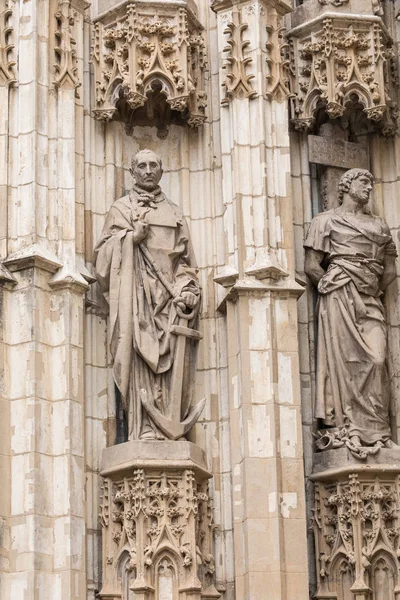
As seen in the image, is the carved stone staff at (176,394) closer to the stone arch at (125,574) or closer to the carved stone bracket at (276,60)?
the stone arch at (125,574)

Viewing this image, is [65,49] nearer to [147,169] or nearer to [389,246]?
[147,169]

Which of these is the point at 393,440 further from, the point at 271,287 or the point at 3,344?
the point at 3,344

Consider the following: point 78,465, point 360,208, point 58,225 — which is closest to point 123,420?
point 78,465

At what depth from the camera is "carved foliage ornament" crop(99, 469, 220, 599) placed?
14.8 meters

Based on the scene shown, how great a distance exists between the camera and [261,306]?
1559 centimetres

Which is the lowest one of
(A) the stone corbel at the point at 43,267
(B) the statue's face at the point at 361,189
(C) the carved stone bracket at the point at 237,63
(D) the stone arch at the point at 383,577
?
(D) the stone arch at the point at 383,577

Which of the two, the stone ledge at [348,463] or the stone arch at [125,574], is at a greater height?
the stone ledge at [348,463]

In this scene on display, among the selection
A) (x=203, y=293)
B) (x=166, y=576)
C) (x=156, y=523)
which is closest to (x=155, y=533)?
(x=156, y=523)

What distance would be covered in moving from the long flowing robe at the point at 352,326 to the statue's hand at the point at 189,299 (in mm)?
1189

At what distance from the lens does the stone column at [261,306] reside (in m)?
15.0

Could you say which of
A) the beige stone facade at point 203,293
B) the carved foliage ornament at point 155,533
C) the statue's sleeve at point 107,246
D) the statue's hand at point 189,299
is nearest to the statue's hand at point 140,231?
the statue's sleeve at point 107,246

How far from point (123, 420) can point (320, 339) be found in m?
1.89

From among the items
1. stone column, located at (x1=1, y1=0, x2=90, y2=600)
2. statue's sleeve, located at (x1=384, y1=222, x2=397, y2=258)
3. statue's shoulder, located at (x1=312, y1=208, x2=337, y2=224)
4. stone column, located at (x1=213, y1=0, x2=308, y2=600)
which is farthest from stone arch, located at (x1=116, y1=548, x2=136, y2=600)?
statue's sleeve, located at (x1=384, y1=222, x2=397, y2=258)

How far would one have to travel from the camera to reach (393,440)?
16016mm
